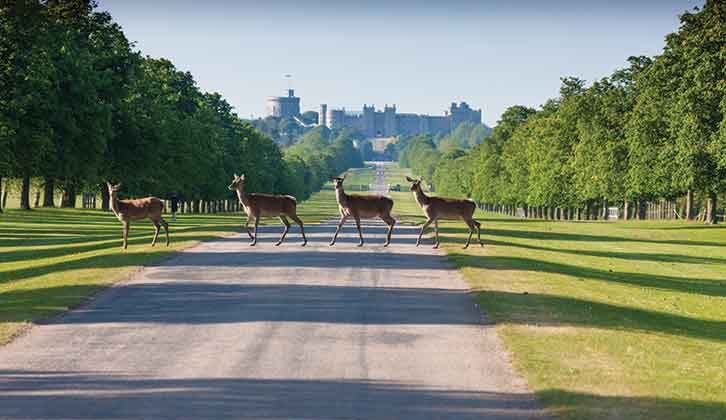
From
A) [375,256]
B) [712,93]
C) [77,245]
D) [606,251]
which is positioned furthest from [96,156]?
[712,93]

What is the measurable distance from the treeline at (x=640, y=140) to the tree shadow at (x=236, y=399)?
57662 millimetres

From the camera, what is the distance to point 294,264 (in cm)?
2820

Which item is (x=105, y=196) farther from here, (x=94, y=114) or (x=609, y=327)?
(x=609, y=327)

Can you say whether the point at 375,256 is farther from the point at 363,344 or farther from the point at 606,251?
the point at 606,251

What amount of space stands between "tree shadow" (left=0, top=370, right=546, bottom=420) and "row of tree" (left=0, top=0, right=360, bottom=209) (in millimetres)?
40521

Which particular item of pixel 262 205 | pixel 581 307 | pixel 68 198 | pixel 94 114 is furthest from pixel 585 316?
pixel 68 198

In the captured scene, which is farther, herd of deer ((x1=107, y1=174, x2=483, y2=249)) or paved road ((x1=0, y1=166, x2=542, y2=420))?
herd of deer ((x1=107, y1=174, x2=483, y2=249))

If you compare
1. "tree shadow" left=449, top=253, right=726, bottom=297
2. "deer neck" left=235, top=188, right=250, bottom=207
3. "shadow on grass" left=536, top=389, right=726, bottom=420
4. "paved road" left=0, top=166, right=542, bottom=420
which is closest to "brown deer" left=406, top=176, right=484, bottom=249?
"tree shadow" left=449, top=253, right=726, bottom=297

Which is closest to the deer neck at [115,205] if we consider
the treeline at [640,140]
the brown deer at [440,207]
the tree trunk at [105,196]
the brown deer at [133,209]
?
the brown deer at [133,209]

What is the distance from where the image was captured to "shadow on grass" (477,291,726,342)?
63.2ft

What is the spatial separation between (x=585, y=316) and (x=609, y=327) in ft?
4.54

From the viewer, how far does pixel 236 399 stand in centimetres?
1209

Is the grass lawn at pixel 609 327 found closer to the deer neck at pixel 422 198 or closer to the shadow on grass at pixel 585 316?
the shadow on grass at pixel 585 316

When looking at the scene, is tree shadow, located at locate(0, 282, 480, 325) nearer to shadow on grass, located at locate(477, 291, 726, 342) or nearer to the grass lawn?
shadow on grass, located at locate(477, 291, 726, 342)
